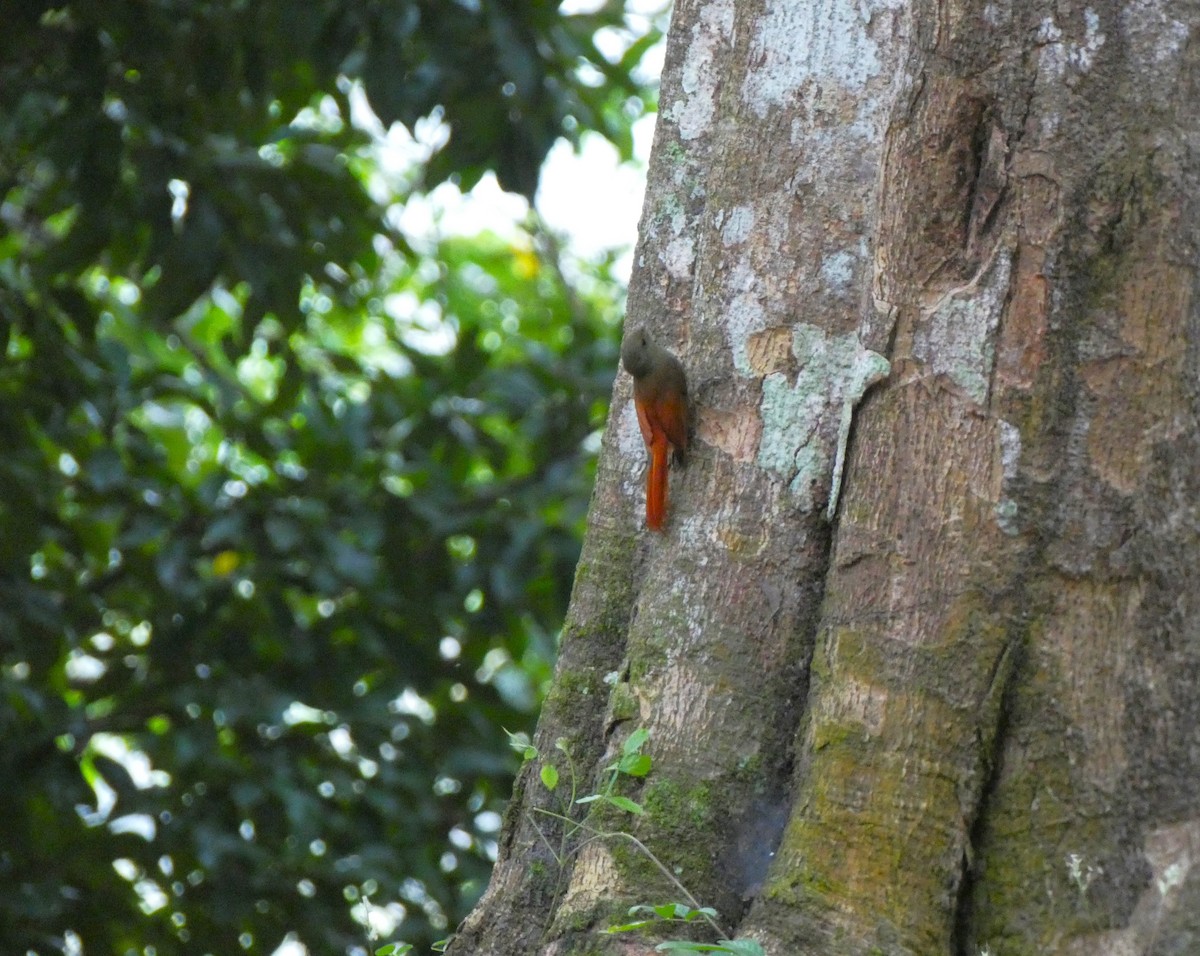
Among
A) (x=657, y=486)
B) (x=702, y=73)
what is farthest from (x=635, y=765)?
(x=702, y=73)

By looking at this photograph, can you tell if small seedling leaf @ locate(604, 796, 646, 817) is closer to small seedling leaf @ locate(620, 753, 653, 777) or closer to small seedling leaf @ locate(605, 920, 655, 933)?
small seedling leaf @ locate(620, 753, 653, 777)

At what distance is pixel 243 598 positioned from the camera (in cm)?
480

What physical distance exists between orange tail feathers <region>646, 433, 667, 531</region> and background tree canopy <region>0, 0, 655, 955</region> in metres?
2.17

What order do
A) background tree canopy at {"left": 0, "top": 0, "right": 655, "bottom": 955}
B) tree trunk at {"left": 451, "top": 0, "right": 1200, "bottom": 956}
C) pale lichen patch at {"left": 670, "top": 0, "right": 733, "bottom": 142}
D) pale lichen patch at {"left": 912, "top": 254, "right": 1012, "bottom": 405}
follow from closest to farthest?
1. tree trunk at {"left": 451, "top": 0, "right": 1200, "bottom": 956}
2. pale lichen patch at {"left": 912, "top": 254, "right": 1012, "bottom": 405}
3. pale lichen patch at {"left": 670, "top": 0, "right": 733, "bottom": 142}
4. background tree canopy at {"left": 0, "top": 0, "right": 655, "bottom": 955}

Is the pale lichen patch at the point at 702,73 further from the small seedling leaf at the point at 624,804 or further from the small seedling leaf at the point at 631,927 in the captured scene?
the small seedling leaf at the point at 631,927

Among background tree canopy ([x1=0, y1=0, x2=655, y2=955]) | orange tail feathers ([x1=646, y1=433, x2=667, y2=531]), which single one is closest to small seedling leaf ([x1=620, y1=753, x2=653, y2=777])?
orange tail feathers ([x1=646, y1=433, x2=667, y2=531])

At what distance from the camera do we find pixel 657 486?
222 centimetres

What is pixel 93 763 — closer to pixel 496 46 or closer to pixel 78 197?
pixel 78 197

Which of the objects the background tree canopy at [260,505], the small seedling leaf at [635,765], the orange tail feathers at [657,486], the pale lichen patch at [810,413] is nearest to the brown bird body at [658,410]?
the orange tail feathers at [657,486]

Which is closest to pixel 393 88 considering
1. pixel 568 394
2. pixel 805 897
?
pixel 568 394

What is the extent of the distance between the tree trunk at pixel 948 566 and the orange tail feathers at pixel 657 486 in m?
0.02

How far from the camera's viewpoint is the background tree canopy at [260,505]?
4.16m

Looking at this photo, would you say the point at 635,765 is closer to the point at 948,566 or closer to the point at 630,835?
the point at 630,835

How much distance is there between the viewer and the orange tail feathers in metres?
2.20
